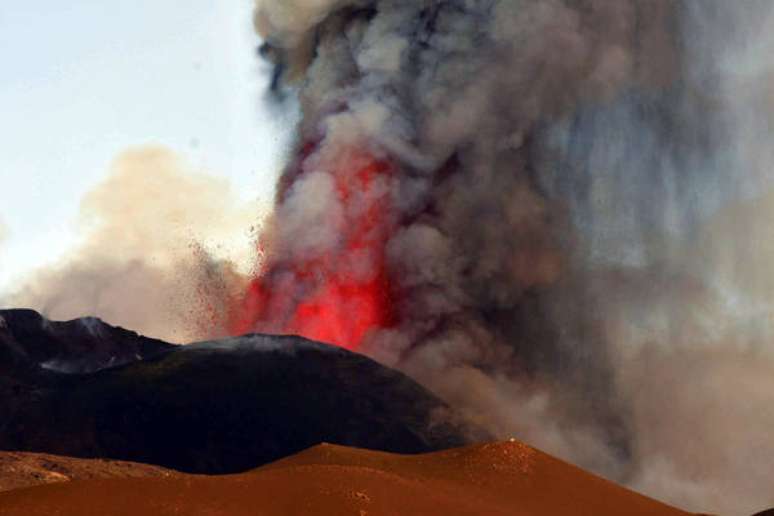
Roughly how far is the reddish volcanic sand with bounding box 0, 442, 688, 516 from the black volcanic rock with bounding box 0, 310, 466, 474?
56.7 metres

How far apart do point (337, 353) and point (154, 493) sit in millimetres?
82815

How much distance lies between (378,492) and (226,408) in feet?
244

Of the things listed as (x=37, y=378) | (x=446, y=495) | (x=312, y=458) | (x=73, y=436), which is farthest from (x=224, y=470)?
(x=446, y=495)

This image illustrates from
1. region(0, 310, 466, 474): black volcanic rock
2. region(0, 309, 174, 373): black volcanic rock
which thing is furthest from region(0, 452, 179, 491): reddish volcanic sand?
region(0, 309, 174, 373): black volcanic rock

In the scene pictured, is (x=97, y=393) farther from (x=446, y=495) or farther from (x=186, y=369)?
(x=446, y=495)

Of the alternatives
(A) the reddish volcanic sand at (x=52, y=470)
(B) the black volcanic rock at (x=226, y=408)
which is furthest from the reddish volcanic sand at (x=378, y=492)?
(B) the black volcanic rock at (x=226, y=408)

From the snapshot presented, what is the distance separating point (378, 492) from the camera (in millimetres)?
38656

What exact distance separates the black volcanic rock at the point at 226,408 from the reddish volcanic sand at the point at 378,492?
56665 millimetres

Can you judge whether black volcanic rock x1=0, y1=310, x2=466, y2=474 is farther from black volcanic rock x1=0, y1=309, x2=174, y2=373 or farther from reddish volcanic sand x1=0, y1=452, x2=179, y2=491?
reddish volcanic sand x1=0, y1=452, x2=179, y2=491

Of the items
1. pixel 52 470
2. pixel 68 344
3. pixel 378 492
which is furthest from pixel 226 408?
pixel 378 492

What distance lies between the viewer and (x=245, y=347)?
120625mm

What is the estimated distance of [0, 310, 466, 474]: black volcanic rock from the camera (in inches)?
4168

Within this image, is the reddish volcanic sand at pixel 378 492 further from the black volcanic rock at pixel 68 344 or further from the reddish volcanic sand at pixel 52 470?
the black volcanic rock at pixel 68 344

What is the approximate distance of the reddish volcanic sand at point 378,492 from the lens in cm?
3581
